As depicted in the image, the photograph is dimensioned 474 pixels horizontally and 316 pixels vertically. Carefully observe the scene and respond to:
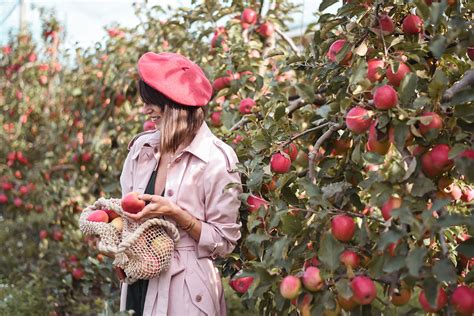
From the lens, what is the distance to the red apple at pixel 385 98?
132 cm

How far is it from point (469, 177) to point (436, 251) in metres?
0.47

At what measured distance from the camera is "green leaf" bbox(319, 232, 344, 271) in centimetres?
132

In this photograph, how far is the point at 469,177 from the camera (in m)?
1.27

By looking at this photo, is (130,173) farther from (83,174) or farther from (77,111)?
(77,111)

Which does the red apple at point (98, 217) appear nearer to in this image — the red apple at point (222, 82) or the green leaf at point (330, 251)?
the green leaf at point (330, 251)

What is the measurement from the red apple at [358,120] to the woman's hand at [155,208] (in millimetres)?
575

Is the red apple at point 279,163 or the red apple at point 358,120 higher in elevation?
the red apple at point 358,120

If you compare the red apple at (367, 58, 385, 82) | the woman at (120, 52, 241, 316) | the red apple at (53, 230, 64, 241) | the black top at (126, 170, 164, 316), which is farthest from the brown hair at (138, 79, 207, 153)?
the red apple at (53, 230, 64, 241)

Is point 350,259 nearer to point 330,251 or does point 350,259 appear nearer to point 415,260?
point 330,251

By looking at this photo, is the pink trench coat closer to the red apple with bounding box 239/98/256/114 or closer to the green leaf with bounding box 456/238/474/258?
the red apple with bounding box 239/98/256/114

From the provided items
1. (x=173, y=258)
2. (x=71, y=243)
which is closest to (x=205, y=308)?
(x=173, y=258)

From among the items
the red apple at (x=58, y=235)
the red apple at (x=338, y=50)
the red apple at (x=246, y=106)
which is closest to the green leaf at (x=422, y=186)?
the red apple at (x=338, y=50)

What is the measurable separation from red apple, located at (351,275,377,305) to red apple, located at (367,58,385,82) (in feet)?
1.49

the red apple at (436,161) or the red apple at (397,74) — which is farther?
the red apple at (397,74)
